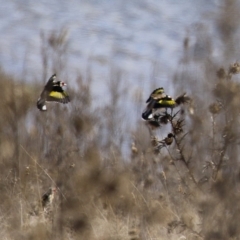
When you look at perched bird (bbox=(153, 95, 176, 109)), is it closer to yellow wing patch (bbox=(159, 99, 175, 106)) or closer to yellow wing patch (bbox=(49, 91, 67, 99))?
yellow wing patch (bbox=(159, 99, 175, 106))

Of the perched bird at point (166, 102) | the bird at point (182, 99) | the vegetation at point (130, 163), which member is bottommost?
the vegetation at point (130, 163)

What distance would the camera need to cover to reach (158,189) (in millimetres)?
4422

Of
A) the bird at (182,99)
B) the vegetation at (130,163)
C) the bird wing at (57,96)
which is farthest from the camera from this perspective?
the bird wing at (57,96)

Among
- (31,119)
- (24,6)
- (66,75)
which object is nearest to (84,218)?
(24,6)

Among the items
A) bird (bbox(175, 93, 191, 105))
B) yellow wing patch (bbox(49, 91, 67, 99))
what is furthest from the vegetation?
yellow wing patch (bbox(49, 91, 67, 99))

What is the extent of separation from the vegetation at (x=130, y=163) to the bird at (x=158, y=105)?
0.15 feet

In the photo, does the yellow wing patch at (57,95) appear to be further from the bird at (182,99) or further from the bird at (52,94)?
the bird at (182,99)

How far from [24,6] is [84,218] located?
156 centimetres

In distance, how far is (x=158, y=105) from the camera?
9.93 feet

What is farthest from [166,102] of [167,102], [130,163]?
[130,163]

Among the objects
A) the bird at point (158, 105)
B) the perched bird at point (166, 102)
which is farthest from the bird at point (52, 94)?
the perched bird at point (166, 102)

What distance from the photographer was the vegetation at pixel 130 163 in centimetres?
224

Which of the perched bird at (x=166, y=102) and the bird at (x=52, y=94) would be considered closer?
the perched bird at (x=166, y=102)

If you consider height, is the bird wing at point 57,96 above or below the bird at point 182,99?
below
